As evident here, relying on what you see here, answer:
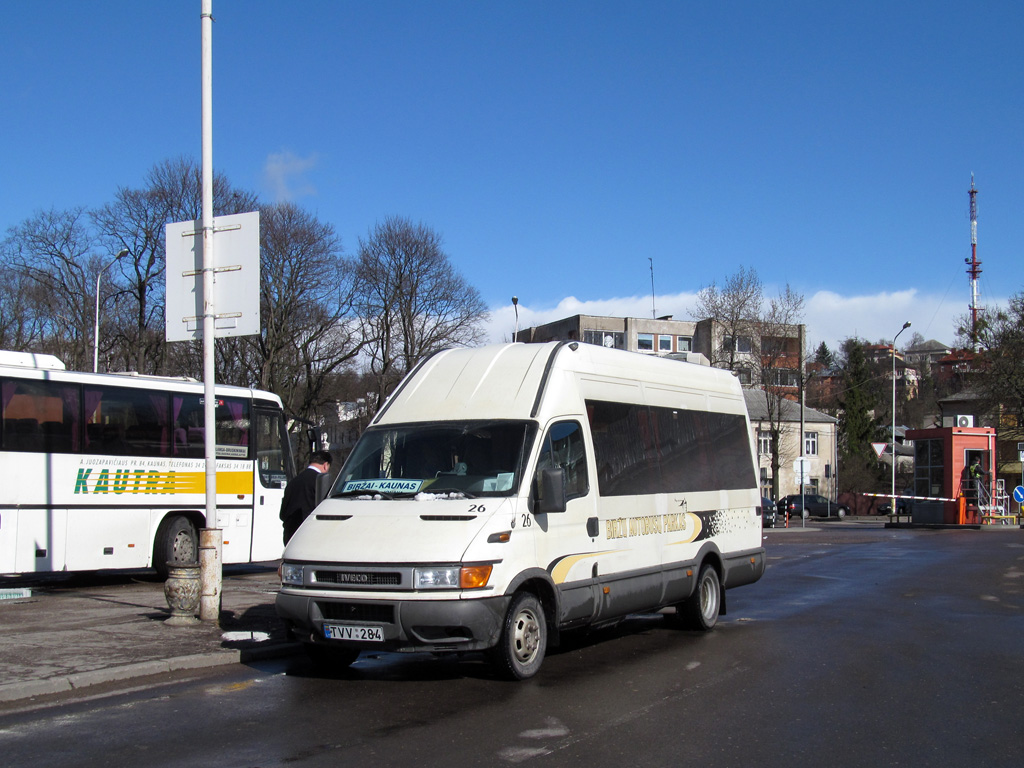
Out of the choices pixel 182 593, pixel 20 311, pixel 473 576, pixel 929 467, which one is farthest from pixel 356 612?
pixel 20 311

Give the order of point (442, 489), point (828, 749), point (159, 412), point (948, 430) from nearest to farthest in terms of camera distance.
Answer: point (828, 749)
point (442, 489)
point (159, 412)
point (948, 430)

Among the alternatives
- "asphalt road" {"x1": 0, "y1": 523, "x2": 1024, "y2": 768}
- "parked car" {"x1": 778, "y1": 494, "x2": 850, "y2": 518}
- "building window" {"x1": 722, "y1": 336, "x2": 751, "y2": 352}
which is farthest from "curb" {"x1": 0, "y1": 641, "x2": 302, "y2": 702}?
"parked car" {"x1": 778, "y1": 494, "x2": 850, "y2": 518}

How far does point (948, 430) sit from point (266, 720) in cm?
4049

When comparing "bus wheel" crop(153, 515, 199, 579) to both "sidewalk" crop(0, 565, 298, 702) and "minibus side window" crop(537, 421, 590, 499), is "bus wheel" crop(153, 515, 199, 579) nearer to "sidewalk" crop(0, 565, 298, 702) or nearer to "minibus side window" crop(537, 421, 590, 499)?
"sidewalk" crop(0, 565, 298, 702)

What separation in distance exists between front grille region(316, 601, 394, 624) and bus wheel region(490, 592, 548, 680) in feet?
3.00

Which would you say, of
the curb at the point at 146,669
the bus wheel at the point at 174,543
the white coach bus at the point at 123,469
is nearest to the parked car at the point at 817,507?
the white coach bus at the point at 123,469

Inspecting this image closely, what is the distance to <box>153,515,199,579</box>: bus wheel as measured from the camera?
1570cm

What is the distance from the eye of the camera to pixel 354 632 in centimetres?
779

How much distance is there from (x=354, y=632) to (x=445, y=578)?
34.9 inches

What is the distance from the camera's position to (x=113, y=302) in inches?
1837

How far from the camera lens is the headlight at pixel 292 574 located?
814 cm

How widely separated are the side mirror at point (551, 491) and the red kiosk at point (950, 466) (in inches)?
1374

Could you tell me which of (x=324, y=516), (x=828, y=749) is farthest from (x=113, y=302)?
(x=828, y=749)

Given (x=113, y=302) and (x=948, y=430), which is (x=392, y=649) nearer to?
(x=948, y=430)
